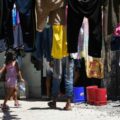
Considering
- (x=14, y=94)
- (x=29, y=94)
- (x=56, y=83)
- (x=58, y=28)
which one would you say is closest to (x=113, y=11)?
(x=58, y=28)

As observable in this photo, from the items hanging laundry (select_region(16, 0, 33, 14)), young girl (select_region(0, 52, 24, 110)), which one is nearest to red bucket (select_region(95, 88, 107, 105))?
young girl (select_region(0, 52, 24, 110))

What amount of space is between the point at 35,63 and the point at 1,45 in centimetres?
297

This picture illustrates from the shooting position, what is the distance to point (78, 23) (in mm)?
9266

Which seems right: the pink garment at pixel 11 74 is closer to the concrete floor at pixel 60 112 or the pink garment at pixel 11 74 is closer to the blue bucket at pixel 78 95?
the concrete floor at pixel 60 112

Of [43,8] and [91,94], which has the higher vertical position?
[43,8]

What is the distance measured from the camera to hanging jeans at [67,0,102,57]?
9078 millimetres

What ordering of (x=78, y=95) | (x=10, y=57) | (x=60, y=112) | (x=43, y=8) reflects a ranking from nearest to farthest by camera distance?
1. (x=43, y=8)
2. (x=60, y=112)
3. (x=10, y=57)
4. (x=78, y=95)

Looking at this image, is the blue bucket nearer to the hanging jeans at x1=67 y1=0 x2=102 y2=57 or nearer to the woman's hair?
the woman's hair

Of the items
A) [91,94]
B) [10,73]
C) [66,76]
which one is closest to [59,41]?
[66,76]

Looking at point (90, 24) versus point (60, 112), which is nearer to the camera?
point (90, 24)

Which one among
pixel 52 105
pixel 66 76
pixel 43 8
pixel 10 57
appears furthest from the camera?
pixel 10 57

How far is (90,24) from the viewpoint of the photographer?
924cm

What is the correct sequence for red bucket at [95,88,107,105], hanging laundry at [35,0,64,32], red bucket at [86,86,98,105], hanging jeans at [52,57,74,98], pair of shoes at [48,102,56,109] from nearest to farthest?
hanging laundry at [35,0,64,32]
hanging jeans at [52,57,74,98]
pair of shoes at [48,102,56,109]
red bucket at [95,88,107,105]
red bucket at [86,86,98,105]

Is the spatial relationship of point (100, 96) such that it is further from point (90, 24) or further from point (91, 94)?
point (90, 24)
